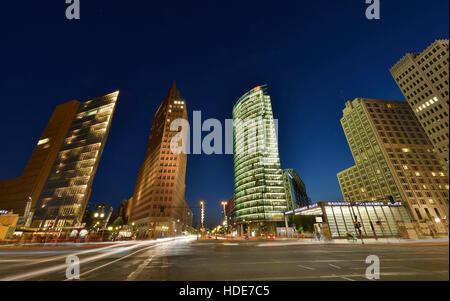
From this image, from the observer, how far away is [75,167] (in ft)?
288

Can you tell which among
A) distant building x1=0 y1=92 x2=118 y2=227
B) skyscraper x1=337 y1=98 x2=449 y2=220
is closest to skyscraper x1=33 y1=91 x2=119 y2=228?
distant building x1=0 y1=92 x2=118 y2=227

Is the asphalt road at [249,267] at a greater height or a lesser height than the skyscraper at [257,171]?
lesser

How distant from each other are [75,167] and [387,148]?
13681 centimetres

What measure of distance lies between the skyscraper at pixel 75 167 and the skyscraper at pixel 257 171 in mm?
77116

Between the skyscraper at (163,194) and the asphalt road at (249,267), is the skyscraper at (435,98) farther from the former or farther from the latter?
the skyscraper at (163,194)

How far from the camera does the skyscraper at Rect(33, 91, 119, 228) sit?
255 feet

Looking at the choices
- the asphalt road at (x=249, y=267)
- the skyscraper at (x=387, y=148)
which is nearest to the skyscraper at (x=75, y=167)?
the asphalt road at (x=249, y=267)

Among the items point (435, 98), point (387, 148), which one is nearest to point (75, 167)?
point (435, 98)

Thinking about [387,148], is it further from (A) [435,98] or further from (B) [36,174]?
(B) [36,174]

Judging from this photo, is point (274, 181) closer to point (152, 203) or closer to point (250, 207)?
point (250, 207)

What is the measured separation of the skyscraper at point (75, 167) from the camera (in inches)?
3059
